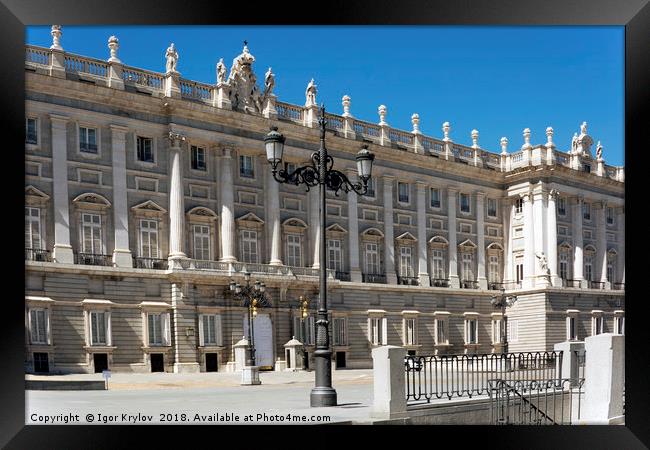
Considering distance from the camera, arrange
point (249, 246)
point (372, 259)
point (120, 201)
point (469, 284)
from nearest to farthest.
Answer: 1. point (120, 201)
2. point (249, 246)
3. point (372, 259)
4. point (469, 284)

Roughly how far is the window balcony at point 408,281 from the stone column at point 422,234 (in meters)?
0.16

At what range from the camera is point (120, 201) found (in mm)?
21047

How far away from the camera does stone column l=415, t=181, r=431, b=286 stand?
88.4 feet

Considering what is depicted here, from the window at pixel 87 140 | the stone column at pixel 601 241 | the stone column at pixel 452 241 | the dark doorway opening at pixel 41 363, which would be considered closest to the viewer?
the dark doorway opening at pixel 41 363

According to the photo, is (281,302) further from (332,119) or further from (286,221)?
(332,119)

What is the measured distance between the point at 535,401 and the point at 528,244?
1584cm

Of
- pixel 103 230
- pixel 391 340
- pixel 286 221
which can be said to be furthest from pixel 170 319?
pixel 391 340

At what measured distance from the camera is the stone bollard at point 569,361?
1371 cm

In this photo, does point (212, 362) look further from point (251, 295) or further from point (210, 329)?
point (251, 295)

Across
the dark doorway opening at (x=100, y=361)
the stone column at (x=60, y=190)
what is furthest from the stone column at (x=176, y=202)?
the dark doorway opening at (x=100, y=361)

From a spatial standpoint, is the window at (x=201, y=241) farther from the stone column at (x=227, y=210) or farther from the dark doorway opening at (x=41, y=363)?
the dark doorway opening at (x=41, y=363)

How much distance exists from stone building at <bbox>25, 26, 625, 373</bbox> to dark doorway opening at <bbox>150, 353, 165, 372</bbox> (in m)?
0.06

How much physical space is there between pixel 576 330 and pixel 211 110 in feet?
51.2

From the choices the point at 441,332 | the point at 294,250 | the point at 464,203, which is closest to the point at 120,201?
the point at 294,250
